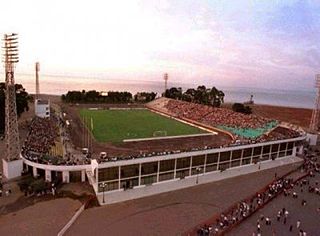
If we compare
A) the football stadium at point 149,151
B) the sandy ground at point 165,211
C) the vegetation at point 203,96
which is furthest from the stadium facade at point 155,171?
the vegetation at point 203,96

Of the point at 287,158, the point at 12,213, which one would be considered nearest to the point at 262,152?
the point at 287,158

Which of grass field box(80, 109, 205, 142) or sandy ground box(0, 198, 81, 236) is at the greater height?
grass field box(80, 109, 205, 142)

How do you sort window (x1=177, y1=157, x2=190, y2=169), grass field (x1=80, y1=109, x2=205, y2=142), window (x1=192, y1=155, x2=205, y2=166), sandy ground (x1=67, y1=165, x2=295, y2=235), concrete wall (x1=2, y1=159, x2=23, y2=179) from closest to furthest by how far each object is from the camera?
sandy ground (x1=67, y1=165, x2=295, y2=235) < concrete wall (x1=2, y1=159, x2=23, y2=179) < window (x1=177, y1=157, x2=190, y2=169) < window (x1=192, y1=155, x2=205, y2=166) < grass field (x1=80, y1=109, x2=205, y2=142)

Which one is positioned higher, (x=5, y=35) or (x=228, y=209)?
(x=5, y=35)

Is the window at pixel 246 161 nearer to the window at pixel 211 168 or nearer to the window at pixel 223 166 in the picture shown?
the window at pixel 223 166

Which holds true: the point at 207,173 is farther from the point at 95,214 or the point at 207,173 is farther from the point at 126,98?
the point at 126,98

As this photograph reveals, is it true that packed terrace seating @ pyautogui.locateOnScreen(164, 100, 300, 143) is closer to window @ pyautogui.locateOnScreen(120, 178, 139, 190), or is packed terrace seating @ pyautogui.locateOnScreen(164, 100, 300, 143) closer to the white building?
window @ pyautogui.locateOnScreen(120, 178, 139, 190)

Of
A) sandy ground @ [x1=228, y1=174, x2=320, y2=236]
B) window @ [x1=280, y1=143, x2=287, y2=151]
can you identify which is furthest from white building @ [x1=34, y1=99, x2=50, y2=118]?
sandy ground @ [x1=228, y1=174, x2=320, y2=236]

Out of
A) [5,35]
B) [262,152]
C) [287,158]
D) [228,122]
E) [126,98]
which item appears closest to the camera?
[5,35]

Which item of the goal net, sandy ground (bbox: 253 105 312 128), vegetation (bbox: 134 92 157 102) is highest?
vegetation (bbox: 134 92 157 102)
